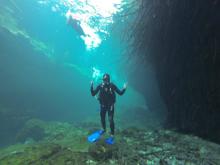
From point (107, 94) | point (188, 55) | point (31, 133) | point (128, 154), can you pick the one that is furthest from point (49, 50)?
point (128, 154)

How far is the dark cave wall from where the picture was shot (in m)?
6.79

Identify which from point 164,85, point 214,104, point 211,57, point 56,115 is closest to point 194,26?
point 211,57

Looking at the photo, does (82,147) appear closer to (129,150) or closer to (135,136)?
(129,150)

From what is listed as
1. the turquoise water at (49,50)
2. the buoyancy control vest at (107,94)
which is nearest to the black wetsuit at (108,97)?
the buoyancy control vest at (107,94)

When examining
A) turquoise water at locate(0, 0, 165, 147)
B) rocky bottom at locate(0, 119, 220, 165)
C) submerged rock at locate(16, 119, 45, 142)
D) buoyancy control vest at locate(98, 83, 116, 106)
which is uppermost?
turquoise water at locate(0, 0, 165, 147)

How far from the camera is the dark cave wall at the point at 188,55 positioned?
6.79 m

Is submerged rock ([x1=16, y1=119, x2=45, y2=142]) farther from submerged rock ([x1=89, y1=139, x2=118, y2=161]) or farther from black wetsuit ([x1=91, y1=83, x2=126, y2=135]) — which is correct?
submerged rock ([x1=89, y1=139, x2=118, y2=161])

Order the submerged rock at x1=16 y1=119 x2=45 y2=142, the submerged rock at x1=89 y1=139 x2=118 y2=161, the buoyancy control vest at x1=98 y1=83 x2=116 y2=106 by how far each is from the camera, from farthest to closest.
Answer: the submerged rock at x1=16 y1=119 x2=45 y2=142, the buoyancy control vest at x1=98 y1=83 x2=116 y2=106, the submerged rock at x1=89 y1=139 x2=118 y2=161

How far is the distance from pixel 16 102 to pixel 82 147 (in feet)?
68.1

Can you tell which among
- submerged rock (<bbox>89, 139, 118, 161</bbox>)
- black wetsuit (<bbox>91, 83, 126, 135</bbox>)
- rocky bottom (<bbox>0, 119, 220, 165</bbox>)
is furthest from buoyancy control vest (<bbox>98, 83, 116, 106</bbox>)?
submerged rock (<bbox>89, 139, 118, 161</bbox>)

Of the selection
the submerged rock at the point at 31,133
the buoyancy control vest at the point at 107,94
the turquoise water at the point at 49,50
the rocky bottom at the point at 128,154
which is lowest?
the rocky bottom at the point at 128,154

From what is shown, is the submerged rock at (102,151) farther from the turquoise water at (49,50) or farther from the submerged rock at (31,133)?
the submerged rock at (31,133)

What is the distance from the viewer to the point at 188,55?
8.19 metres

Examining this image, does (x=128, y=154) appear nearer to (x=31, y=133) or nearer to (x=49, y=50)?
(x=31, y=133)
